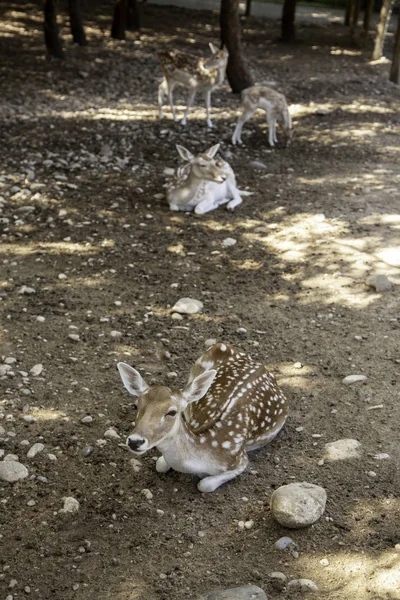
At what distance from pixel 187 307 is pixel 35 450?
1995 mm

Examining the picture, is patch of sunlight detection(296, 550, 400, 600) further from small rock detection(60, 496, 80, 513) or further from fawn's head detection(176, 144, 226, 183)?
fawn's head detection(176, 144, 226, 183)

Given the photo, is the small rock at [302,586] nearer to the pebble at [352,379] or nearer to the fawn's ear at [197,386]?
the fawn's ear at [197,386]

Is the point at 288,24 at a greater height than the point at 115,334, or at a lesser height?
lesser

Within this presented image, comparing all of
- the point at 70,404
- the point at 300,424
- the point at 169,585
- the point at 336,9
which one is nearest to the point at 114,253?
the point at 70,404

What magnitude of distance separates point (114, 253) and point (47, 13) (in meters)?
7.23

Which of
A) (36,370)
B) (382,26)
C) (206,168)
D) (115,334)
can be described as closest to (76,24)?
(382,26)

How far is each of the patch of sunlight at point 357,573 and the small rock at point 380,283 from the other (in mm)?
2984

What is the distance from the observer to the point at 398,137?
34.2ft

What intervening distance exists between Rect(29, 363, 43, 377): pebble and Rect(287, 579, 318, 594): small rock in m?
2.30

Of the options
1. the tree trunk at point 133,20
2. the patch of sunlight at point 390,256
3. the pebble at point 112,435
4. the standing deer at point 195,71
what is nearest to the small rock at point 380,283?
the patch of sunlight at point 390,256

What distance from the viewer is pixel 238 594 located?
338 centimetres

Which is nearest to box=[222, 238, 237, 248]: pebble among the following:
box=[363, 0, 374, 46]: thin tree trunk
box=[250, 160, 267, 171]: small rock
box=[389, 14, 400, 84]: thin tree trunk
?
box=[250, 160, 267, 171]: small rock

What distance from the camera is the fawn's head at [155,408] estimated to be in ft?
12.3

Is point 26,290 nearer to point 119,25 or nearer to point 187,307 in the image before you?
point 187,307
